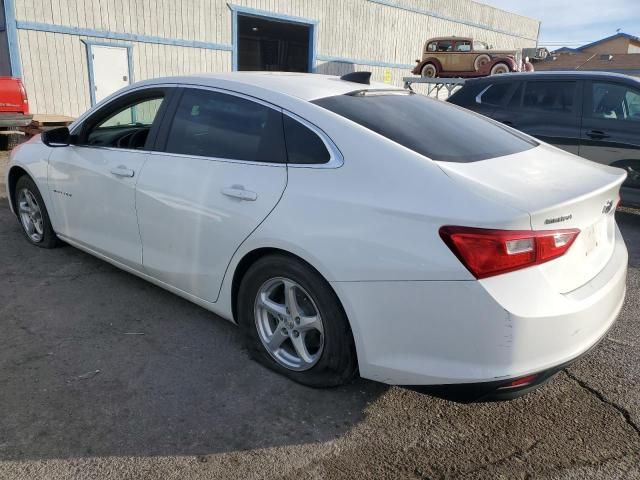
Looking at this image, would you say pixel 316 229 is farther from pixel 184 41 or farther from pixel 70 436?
pixel 184 41

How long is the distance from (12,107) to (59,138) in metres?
7.16

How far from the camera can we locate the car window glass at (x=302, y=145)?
8.55 feet

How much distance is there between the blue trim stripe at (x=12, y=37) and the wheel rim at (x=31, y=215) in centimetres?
833

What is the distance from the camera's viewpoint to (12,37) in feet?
36.9

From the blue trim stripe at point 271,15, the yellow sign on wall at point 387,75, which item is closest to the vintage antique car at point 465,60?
the yellow sign on wall at point 387,75

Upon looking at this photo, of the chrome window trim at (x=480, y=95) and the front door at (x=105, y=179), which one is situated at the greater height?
the chrome window trim at (x=480, y=95)

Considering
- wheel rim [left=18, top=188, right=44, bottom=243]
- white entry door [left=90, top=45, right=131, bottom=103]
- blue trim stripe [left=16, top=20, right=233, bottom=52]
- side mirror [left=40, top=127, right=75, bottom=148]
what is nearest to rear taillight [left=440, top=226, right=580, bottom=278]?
side mirror [left=40, top=127, right=75, bottom=148]

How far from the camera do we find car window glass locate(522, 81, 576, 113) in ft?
20.8

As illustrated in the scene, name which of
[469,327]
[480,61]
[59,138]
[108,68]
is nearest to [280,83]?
[469,327]

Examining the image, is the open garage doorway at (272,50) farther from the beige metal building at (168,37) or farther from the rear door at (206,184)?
the rear door at (206,184)

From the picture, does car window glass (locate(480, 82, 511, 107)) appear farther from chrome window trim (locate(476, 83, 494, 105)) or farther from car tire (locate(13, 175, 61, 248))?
car tire (locate(13, 175, 61, 248))

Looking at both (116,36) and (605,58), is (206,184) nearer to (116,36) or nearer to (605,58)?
(116,36)

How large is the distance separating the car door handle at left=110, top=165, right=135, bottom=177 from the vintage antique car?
54.1 ft

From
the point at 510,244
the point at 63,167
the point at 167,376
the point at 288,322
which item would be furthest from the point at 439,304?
the point at 63,167
